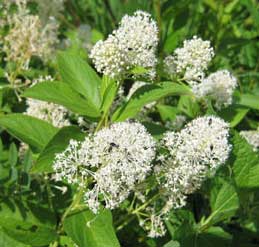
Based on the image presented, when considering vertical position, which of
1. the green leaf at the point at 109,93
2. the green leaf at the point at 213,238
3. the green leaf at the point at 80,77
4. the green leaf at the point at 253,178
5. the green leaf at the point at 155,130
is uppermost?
the green leaf at the point at 80,77

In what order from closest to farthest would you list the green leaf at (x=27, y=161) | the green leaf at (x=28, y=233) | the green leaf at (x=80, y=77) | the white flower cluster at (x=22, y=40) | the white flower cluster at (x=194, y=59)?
the green leaf at (x=28, y=233) → the green leaf at (x=80, y=77) → the white flower cluster at (x=194, y=59) → the green leaf at (x=27, y=161) → the white flower cluster at (x=22, y=40)

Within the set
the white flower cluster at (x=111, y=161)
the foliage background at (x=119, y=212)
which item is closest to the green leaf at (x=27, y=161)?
the foliage background at (x=119, y=212)

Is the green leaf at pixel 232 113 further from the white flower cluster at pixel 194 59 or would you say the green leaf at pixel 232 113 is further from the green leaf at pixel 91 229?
the green leaf at pixel 91 229

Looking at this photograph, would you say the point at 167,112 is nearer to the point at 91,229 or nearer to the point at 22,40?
the point at 22,40

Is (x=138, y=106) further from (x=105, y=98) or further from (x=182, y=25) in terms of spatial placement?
(x=182, y=25)

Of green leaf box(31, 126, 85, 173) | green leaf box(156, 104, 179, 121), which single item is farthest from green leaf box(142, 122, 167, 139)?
green leaf box(156, 104, 179, 121)

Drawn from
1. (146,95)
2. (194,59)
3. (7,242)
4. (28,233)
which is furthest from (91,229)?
(194,59)
